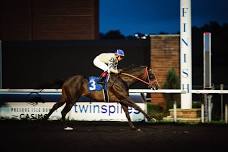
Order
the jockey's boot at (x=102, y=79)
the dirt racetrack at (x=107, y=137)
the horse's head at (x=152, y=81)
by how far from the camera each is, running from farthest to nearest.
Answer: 1. the jockey's boot at (x=102, y=79)
2. the horse's head at (x=152, y=81)
3. the dirt racetrack at (x=107, y=137)

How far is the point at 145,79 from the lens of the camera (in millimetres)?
11711

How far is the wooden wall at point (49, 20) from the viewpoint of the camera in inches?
1008

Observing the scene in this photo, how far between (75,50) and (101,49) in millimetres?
881

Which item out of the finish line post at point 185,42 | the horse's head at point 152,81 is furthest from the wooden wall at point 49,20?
the horse's head at point 152,81

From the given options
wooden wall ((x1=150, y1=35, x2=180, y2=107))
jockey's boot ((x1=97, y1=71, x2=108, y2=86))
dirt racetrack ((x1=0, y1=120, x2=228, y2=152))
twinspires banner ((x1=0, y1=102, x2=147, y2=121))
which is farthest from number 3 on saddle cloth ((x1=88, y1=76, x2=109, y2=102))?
wooden wall ((x1=150, y1=35, x2=180, y2=107))

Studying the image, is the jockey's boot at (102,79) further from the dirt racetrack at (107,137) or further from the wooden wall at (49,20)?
the wooden wall at (49,20)

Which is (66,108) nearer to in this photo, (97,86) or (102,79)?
(97,86)

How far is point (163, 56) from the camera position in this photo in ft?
50.4

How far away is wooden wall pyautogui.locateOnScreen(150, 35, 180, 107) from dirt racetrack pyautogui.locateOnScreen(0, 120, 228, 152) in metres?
2.81

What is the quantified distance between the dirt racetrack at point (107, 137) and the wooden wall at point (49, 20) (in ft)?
42.1

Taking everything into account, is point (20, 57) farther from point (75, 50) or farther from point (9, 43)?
point (75, 50)

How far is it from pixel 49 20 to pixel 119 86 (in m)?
14.9

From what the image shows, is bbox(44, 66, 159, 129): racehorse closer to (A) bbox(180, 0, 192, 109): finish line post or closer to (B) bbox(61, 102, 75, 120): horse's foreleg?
(B) bbox(61, 102, 75, 120): horse's foreleg

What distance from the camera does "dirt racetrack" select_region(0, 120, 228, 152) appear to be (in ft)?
29.2
